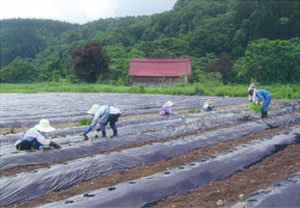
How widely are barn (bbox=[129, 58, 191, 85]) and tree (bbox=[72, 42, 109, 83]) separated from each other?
2.87 m

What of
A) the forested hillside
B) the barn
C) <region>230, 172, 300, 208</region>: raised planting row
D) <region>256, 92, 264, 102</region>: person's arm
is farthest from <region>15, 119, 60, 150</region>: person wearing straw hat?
the barn

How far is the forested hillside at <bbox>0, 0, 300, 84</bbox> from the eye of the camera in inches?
1068

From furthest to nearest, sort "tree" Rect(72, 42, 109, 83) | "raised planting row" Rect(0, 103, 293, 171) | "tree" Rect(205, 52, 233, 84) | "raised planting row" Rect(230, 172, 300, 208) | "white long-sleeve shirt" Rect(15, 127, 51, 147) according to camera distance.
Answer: "tree" Rect(72, 42, 109, 83) < "tree" Rect(205, 52, 233, 84) < "white long-sleeve shirt" Rect(15, 127, 51, 147) < "raised planting row" Rect(0, 103, 293, 171) < "raised planting row" Rect(230, 172, 300, 208)

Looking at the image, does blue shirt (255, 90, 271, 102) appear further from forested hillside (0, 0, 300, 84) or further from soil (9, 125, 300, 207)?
forested hillside (0, 0, 300, 84)

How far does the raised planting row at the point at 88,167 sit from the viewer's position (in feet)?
14.6

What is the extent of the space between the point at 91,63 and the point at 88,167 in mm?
28384

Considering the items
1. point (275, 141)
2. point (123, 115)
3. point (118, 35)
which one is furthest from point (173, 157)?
point (118, 35)

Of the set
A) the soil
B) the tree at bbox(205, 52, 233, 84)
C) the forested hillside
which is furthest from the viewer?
the tree at bbox(205, 52, 233, 84)

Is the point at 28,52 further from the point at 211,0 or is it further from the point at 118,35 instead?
the point at 211,0

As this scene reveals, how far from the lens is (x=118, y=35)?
147 feet

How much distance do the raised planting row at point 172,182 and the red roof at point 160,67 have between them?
2448 centimetres

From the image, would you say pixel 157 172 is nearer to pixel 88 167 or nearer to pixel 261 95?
pixel 88 167

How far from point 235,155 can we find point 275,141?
1654 mm

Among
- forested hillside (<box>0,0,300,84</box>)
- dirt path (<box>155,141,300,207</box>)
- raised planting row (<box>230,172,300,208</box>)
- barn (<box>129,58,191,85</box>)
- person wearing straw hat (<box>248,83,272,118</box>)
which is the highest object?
forested hillside (<box>0,0,300,84</box>)
